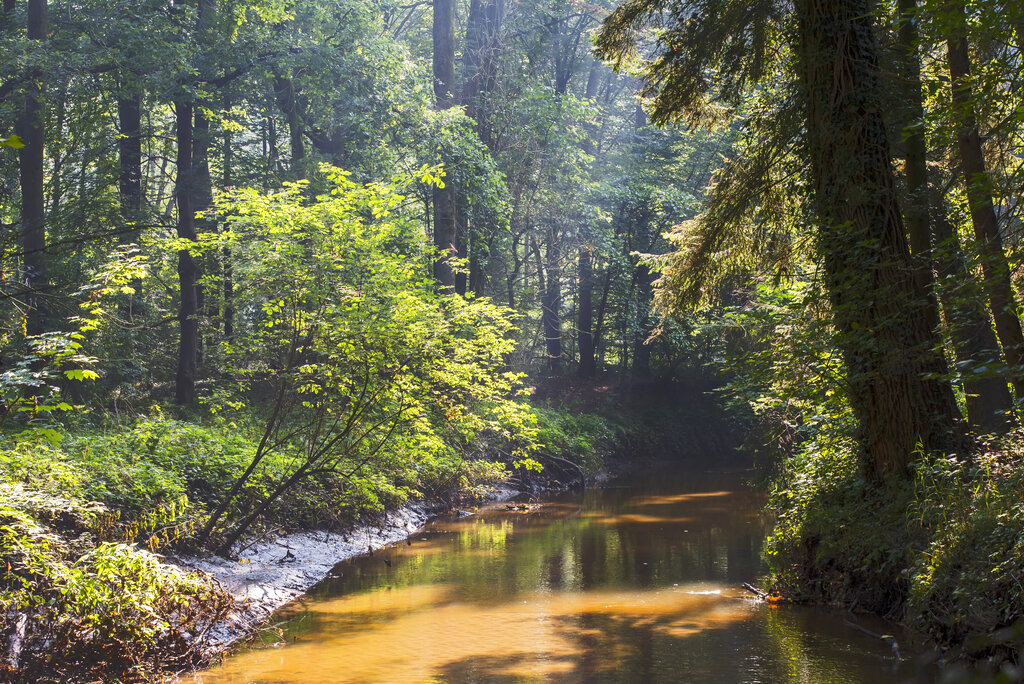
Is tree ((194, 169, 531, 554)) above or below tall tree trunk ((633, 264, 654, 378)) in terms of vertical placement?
below

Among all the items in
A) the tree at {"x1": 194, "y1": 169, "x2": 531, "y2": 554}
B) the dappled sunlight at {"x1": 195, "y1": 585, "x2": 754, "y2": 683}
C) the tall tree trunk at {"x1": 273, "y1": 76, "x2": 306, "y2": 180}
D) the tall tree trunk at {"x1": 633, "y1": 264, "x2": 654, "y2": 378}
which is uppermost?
the tall tree trunk at {"x1": 273, "y1": 76, "x2": 306, "y2": 180}

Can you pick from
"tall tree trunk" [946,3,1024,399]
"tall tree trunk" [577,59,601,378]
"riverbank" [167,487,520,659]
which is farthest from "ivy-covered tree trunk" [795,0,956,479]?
"tall tree trunk" [577,59,601,378]

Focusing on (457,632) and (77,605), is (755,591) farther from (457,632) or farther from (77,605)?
(77,605)

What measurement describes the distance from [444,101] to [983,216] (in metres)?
14.3

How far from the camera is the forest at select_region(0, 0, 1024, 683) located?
665 cm

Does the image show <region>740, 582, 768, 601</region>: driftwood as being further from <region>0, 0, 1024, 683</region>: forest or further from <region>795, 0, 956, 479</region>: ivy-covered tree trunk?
<region>795, 0, 956, 479</region>: ivy-covered tree trunk

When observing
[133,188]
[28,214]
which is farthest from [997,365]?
[133,188]

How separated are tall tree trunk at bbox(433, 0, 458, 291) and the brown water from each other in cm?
746

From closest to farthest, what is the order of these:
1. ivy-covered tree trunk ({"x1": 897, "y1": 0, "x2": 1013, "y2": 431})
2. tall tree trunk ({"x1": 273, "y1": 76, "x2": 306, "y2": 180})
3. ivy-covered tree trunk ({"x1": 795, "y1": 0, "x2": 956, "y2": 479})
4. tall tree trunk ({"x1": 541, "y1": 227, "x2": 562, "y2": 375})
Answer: ivy-covered tree trunk ({"x1": 795, "y1": 0, "x2": 956, "y2": 479}), ivy-covered tree trunk ({"x1": 897, "y1": 0, "x2": 1013, "y2": 431}), tall tree trunk ({"x1": 273, "y1": 76, "x2": 306, "y2": 180}), tall tree trunk ({"x1": 541, "y1": 227, "x2": 562, "y2": 375})

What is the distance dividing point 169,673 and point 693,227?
26.4 feet

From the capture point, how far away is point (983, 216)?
800cm

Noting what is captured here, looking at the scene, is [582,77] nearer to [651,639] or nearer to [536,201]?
[536,201]

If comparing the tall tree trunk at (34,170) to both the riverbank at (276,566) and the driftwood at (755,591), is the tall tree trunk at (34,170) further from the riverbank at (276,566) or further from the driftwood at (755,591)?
the driftwood at (755,591)

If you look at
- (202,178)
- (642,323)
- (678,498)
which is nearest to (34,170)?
(202,178)
